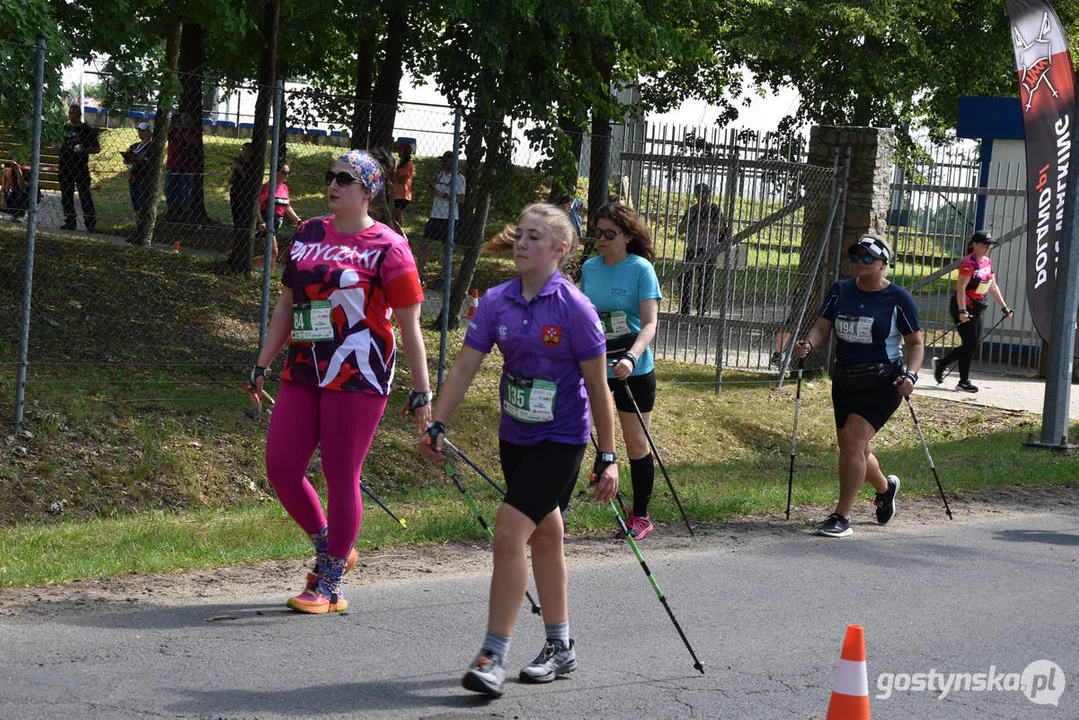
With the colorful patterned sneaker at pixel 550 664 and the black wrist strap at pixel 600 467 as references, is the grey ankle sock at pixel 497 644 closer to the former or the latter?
the colorful patterned sneaker at pixel 550 664

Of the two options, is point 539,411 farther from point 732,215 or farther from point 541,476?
point 732,215

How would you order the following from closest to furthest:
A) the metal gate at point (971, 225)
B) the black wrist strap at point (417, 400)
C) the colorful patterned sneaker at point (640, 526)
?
the black wrist strap at point (417, 400), the colorful patterned sneaker at point (640, 526), the metal gate at point (971, 225)

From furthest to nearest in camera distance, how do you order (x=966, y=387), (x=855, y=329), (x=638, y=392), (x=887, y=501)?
(x=966, y=387)
(x=887, y=501)
(x=855, y=329)
(x=638, y=392)

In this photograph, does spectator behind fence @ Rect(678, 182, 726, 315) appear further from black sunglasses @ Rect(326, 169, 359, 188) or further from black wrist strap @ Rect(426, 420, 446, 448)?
black wrist strap @ Rect(426, 420, 446, 448)

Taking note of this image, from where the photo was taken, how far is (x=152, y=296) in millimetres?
15250

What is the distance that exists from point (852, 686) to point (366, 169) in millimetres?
3203

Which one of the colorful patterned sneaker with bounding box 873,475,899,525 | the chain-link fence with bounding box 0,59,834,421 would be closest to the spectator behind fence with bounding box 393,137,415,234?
the chain-link fence with bounding box 0,59,834,421

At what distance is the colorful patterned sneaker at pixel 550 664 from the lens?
17.9ft

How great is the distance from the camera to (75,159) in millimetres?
12102

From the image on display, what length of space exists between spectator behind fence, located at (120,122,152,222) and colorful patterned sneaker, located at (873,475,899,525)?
7.45 m

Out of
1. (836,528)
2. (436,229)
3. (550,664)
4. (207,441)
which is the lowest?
(207,441)

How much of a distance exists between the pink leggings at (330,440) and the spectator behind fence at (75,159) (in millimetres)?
6155

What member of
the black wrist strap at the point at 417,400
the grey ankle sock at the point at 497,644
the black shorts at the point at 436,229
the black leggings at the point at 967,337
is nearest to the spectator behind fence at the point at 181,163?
the black shorts at the point at 436,229

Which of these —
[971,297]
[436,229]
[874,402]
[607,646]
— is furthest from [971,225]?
[607,646]
